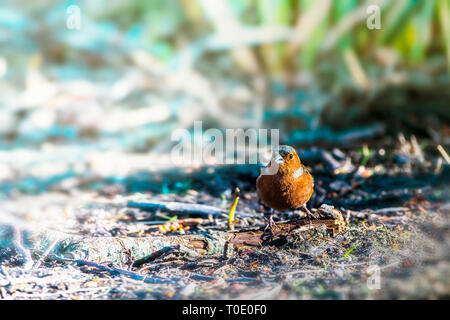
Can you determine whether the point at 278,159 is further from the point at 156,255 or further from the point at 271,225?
the point at 156,255

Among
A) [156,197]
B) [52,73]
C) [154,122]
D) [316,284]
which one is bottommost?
[316,284]

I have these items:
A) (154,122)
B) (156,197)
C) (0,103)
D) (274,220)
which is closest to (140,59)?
(154,122)

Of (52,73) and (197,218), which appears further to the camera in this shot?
(52,73)

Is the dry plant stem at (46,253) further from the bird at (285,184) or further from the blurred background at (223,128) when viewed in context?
the bird at (285,184)

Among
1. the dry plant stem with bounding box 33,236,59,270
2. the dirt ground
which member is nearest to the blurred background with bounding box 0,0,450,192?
the dirt ground

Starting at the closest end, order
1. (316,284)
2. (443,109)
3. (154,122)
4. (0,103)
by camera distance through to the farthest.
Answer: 1. (316,284)
2. (443,109)
3. (154,122)
4. (0,103)

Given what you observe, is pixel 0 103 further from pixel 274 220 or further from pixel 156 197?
pixel 274 220
